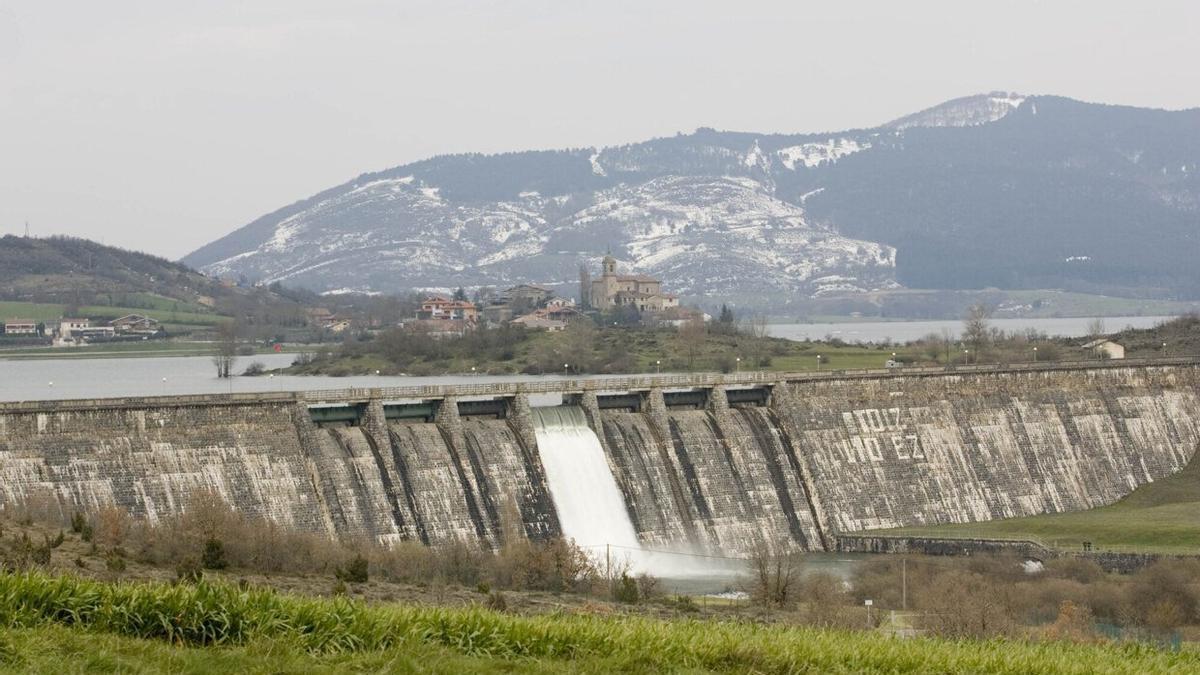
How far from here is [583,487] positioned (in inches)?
3187

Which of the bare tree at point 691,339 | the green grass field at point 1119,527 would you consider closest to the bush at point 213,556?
the green grass field at point 1119,527

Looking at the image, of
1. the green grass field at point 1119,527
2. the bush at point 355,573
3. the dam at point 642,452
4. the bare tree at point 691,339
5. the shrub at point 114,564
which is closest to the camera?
the shrub at point 114,564

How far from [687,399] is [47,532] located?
41.2 meters

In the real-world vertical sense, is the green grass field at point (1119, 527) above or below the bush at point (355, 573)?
below

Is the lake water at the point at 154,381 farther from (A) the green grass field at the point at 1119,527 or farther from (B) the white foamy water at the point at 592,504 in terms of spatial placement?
(A) the green grass field at the point at 1119,527

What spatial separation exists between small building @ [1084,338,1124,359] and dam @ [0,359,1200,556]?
80.1 ft

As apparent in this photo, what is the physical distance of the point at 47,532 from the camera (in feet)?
183

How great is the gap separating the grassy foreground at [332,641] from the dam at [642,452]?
3843 cm

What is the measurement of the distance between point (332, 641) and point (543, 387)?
58321 millimetres

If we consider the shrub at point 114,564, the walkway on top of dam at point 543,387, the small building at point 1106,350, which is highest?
the walkway on top of dam at point 543,387

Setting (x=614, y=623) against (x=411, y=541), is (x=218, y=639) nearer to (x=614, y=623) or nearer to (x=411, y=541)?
(x=614, y=623)

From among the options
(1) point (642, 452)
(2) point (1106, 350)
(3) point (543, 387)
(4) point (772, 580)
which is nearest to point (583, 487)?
(1) point (642, 452)

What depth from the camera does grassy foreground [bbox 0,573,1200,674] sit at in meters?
26.1

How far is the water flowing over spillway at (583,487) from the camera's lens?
79.1 metres
